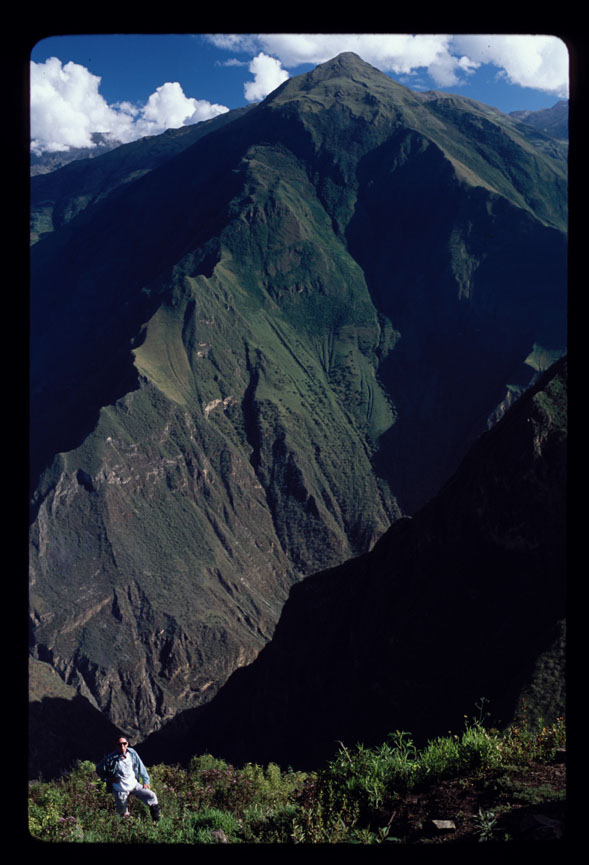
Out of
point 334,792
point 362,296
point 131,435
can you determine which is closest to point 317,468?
point 131,435

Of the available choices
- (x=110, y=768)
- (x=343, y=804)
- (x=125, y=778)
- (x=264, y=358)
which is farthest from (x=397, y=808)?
(x=264, y=358)

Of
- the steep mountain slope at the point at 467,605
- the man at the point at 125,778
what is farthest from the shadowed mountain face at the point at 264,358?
the man at the point at 125,778

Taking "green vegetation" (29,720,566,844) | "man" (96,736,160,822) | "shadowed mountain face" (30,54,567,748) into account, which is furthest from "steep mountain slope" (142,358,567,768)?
"shadowed mountain face" (30,54,567,748)

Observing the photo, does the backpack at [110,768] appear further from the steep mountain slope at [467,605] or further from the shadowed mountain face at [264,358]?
the shadowed mountain face at [264,358]

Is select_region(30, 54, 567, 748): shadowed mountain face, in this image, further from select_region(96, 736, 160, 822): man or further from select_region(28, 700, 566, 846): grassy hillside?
select_region(28, 700, 566, 846): grassy hillside

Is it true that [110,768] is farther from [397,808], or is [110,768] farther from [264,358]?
[264,358]

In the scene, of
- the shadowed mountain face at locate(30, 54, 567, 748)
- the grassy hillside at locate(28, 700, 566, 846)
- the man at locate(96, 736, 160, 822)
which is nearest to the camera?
the grassy hillside at locate(28, 700, 566, 846)
